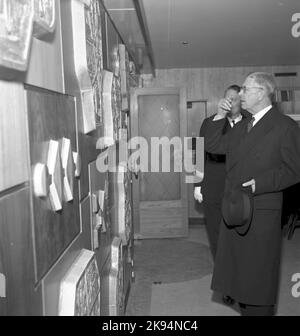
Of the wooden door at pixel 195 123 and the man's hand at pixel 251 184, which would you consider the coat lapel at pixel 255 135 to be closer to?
the man's hand at pixel 251 184

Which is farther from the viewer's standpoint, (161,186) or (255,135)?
(161,186)

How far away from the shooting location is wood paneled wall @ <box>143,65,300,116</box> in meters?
7.03

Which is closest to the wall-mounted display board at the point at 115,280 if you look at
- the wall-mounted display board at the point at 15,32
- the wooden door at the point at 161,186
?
the wall-mounted display board at the point at 15,32

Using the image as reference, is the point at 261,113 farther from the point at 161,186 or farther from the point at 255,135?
the point at 161,186

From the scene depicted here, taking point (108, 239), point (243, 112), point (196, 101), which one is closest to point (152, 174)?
point (196, 101)

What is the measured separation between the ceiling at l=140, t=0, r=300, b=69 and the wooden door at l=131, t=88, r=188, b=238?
1.94 feet

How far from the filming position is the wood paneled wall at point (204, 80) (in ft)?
23.1

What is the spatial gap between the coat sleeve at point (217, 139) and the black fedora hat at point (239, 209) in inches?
21.2

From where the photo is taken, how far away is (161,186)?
239 inches

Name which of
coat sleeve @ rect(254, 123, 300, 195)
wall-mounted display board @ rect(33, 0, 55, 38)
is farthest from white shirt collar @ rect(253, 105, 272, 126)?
wall-mounted display board @ rect(33, 0, 55, 38)

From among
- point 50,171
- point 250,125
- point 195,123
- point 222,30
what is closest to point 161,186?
point 195,123

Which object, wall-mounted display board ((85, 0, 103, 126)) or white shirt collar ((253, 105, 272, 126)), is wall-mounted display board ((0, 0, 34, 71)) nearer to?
wall-mounted display board ((85, 0, 103, 126))

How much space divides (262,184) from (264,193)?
0.08 metres
